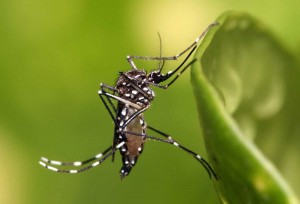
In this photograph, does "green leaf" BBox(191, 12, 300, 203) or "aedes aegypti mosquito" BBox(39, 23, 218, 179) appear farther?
"aedes aegypti mosquito" BBox(39, 23, 218, 179)

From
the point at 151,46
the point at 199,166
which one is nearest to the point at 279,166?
the point at 199,166

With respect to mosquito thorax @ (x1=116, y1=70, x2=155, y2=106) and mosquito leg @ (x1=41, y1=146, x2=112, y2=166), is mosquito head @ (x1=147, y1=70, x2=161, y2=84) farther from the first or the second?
mosquito leg @ (x1=41, y1=146, x2=112, y2=166)

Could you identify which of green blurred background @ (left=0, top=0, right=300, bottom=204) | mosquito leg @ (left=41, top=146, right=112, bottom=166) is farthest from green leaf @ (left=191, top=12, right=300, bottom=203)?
mosquito leg @ (left=41, top=146, right=112, bottom=166)

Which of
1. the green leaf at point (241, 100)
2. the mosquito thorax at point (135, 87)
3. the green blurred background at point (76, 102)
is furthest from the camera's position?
the mosquito thorax at point (135, 87)

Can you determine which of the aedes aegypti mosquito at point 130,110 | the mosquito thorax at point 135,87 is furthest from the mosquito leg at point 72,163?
the mosquito thorax at point 135,87

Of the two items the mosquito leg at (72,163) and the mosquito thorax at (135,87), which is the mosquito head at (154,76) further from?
the mosquito leg at (72,163)
